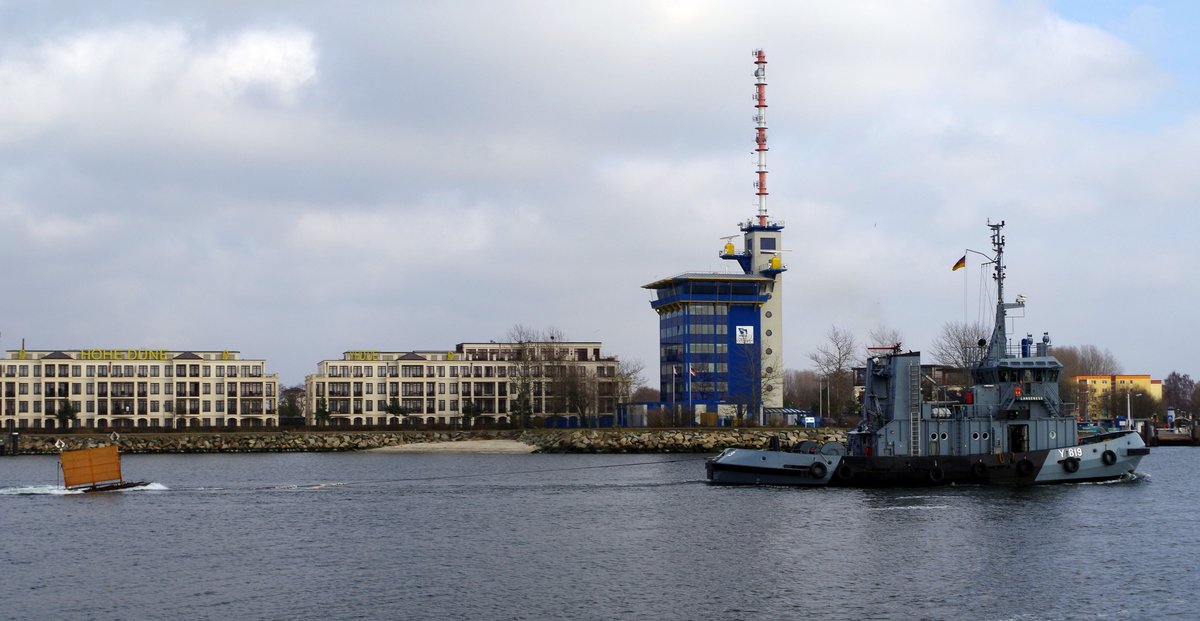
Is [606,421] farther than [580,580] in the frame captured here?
Yes

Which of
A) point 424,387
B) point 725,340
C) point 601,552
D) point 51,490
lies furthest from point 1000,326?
point 424,387

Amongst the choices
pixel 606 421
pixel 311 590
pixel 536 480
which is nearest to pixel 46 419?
pixel 606 421

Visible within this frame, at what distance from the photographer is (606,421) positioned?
168m

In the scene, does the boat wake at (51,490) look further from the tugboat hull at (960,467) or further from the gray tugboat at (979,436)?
the gray tugboat at (979,436)

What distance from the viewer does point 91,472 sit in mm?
78562

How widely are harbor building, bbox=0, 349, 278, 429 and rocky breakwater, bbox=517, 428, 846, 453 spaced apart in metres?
54.1

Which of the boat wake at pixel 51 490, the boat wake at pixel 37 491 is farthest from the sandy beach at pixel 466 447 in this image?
the boat wake at pixel 37 491

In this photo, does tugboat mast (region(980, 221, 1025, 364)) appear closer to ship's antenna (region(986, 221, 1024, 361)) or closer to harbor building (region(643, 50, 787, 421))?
ship's antenna (region(986, 221, 1024, 361))

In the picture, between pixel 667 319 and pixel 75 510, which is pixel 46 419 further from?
pixel 75 510

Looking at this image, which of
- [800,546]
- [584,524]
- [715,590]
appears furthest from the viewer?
[584,524]

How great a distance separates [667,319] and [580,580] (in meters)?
121

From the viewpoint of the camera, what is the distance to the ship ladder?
69.1 m

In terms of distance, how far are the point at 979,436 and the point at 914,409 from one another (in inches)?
176

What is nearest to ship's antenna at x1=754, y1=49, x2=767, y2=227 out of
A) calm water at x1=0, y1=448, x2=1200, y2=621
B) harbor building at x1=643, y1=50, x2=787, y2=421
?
harbor building at x1=643, y1=50, x2=787, y2=421
